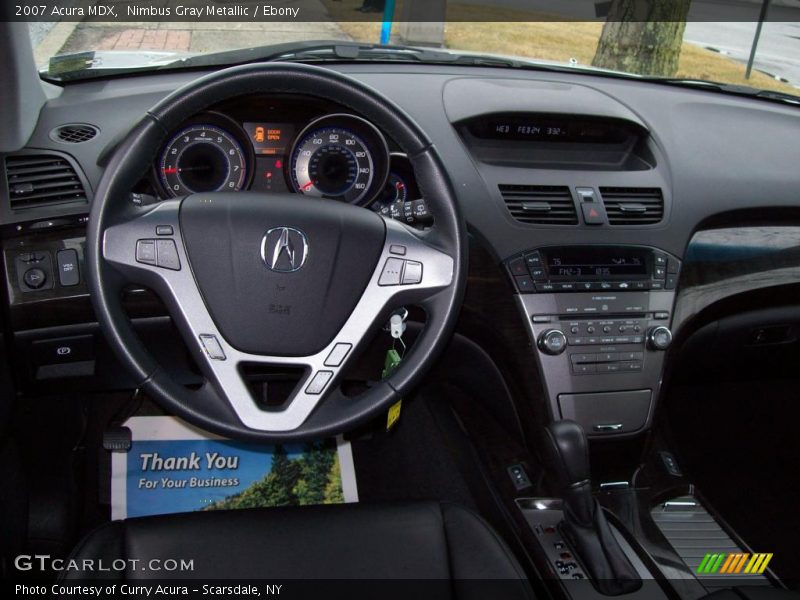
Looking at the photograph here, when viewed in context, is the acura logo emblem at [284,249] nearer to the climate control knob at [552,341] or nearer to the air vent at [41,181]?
the air vent at [41,181]

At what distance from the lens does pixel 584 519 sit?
191cm

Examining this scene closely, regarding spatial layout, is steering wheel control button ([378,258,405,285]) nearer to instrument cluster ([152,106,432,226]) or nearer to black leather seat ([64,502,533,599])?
instrument cluster ([152,106,432,226])

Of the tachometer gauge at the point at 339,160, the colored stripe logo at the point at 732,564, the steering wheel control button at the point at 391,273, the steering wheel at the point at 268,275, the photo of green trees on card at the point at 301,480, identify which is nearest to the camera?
the steering wheel at the point at 268,275

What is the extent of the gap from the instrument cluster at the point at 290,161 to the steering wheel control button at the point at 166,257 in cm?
19

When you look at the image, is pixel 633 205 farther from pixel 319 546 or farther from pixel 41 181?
pixel 41 181

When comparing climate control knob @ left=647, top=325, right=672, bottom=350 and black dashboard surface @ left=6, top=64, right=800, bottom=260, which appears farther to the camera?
climate control knob @ left=647, top=325, right=672, bottom=350

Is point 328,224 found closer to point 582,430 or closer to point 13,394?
point 582,430

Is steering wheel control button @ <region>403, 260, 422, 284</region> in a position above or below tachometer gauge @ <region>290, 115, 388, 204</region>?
below

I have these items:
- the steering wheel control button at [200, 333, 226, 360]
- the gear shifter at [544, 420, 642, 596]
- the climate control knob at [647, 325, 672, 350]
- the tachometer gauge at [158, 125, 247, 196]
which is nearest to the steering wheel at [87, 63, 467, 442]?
the steering wheel control button at [200, 333, 226, 360]

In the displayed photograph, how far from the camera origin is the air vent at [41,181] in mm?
1793

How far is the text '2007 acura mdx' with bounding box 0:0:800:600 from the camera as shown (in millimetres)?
1546

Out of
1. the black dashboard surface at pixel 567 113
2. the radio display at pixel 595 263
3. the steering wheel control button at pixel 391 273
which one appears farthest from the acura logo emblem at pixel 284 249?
the radio display at pixel 595 263

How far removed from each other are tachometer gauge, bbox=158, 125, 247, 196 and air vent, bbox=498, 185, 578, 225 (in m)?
0.69

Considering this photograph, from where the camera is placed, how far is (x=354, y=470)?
265 cm
